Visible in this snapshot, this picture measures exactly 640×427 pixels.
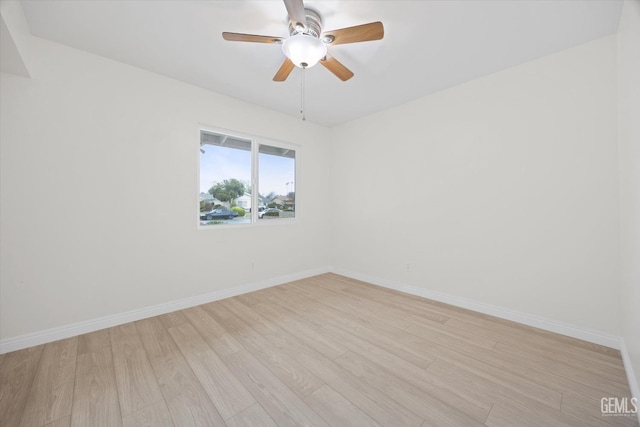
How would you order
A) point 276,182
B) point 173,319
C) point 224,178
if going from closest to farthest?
point 173,319 < point 224,178 < point 276,182

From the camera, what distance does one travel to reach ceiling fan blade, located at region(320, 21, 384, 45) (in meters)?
1.64

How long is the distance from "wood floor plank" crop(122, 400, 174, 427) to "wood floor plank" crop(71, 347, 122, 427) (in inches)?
2.1

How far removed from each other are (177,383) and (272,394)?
2.24ft

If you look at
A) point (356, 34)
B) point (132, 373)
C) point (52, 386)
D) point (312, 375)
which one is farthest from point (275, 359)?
point (356, 34)

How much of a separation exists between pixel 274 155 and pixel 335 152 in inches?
48.0

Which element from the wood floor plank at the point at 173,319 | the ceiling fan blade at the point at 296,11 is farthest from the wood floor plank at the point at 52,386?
the ceiling fan blade at the point at 296,11

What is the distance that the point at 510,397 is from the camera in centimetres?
152

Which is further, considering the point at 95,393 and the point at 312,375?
the point at 312,375

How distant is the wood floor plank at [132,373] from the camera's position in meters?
1.51

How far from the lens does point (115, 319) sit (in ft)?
7.98

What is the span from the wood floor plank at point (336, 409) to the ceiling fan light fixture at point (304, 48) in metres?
2.35

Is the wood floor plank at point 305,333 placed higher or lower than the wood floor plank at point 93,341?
higher

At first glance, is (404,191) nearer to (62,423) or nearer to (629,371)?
(629,371)

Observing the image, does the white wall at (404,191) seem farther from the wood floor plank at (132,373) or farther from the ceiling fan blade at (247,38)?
the ceiling fan blade at (247,38)
